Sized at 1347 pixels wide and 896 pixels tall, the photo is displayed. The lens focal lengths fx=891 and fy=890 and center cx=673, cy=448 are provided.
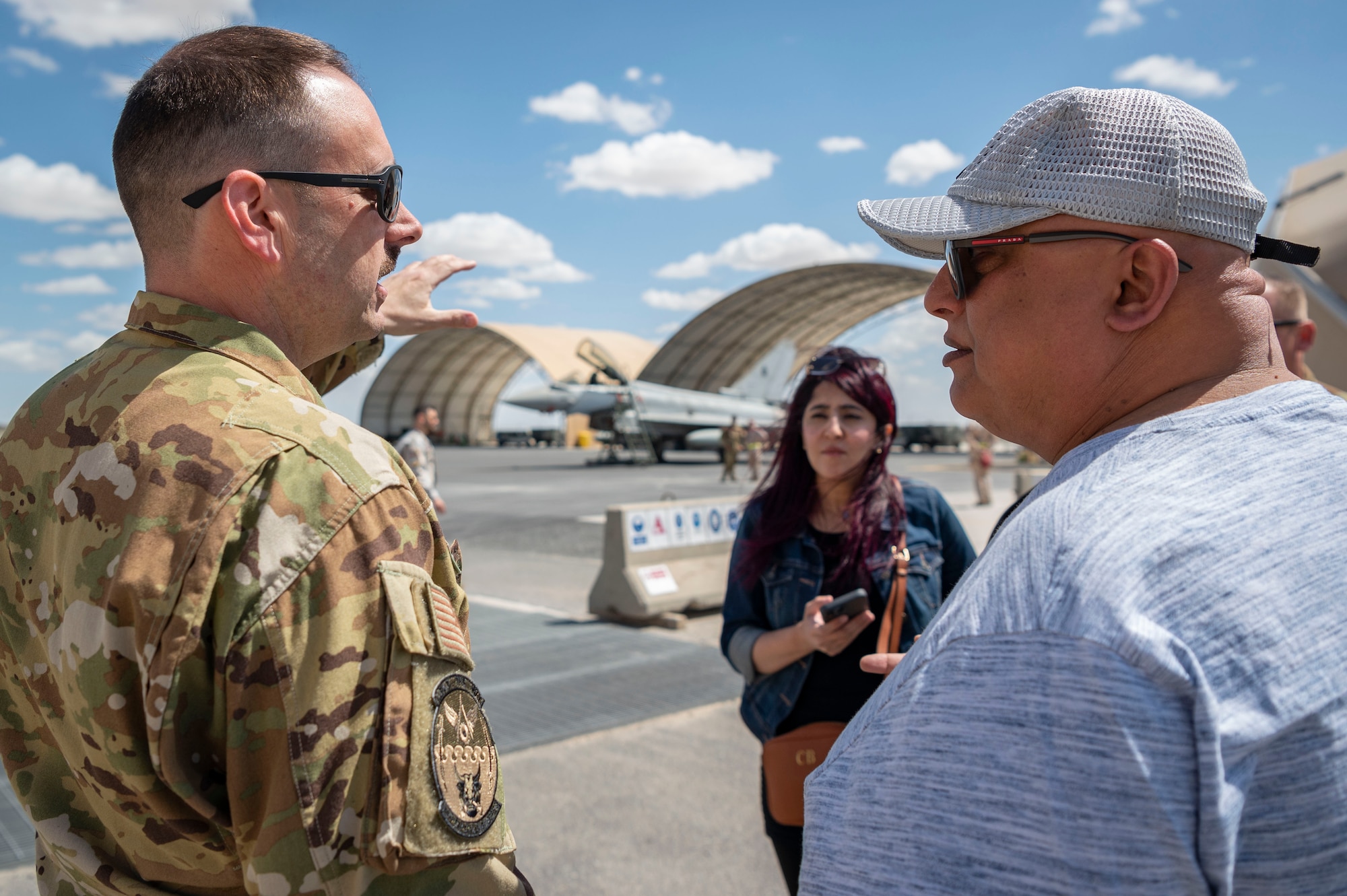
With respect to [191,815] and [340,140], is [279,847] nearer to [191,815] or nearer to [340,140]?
[191,815]

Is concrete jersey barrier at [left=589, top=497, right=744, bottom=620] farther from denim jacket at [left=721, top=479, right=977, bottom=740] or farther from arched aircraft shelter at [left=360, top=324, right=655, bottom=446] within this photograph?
arched aircraft shelter at [left=360, top=324, right=655, bottom=446]

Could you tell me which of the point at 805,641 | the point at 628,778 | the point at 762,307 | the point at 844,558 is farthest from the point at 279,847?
the point at 762,307

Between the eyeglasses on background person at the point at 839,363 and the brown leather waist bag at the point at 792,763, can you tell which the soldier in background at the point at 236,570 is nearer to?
the brown leather waist bag at the point at 792,763

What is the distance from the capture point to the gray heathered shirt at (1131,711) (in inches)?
31.0

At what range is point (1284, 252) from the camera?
1.38 meters

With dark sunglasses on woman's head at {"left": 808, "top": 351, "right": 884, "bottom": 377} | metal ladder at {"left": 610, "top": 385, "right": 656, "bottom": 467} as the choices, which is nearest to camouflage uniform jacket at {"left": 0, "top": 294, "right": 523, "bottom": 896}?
dark sunglasses on woman's head at {"left": 808, "top": 351, "right": 884, "bottom": 377}

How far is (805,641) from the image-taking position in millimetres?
2570

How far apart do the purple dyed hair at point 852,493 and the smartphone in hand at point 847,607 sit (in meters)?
0.36

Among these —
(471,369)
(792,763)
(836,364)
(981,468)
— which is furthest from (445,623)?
(471,369)

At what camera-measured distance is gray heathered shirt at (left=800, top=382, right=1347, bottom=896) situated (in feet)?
2.59

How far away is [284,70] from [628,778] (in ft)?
13.3

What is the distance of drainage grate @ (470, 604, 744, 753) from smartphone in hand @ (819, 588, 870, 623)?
3076 millimetres

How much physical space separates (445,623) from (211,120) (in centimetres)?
83

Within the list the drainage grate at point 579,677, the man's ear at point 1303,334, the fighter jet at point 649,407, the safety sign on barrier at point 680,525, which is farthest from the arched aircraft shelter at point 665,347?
the man's ear at point 1303,334
